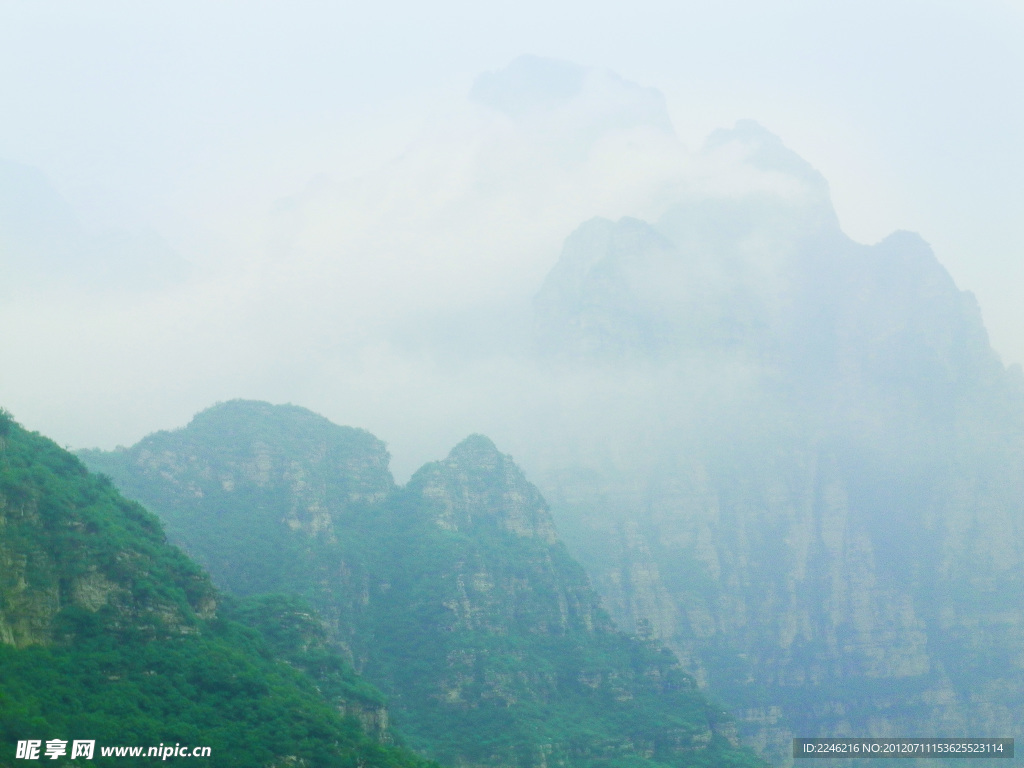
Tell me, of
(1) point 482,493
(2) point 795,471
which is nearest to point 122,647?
(1) point 482,493

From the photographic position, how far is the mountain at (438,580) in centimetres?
10731

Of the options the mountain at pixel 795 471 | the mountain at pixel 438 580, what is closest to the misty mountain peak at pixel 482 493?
the mountain at pixel 438 580

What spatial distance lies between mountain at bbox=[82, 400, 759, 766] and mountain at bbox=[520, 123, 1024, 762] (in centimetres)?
2792

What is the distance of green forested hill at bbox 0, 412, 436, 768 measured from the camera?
66.4 m

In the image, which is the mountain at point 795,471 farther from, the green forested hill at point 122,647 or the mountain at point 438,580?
the green forested hill at point 122,647

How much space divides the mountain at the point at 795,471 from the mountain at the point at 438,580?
27.9 m

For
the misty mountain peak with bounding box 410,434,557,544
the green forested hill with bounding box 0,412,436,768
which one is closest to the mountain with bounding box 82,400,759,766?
the misty mountain peak with bounding box 410,434,557,544

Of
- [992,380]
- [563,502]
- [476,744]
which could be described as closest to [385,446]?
[563,502]

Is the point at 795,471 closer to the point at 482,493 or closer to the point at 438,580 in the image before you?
the point at 482,493

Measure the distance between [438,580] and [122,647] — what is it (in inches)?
1979

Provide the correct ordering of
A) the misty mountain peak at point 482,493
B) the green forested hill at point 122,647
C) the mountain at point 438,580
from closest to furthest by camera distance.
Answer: the green forested hill at point 122,647
the mountain at point 438,580
the misty mountain peak at point 482,493

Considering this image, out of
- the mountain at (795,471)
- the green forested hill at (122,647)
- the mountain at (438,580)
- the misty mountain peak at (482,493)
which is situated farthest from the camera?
the mountain at (795,471)

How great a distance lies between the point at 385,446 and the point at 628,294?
2200 inches

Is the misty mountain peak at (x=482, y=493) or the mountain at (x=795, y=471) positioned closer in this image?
the misty mountain peak at (x=482, y=493)
